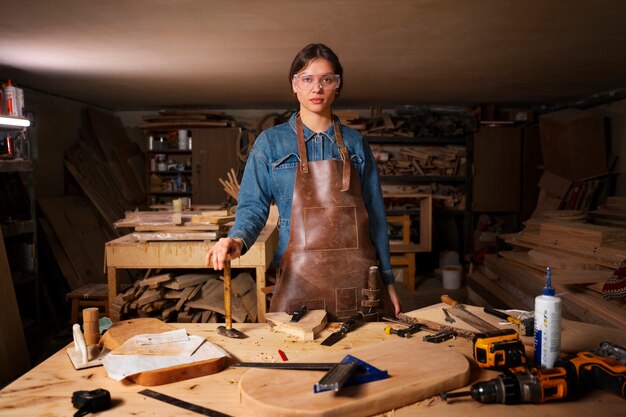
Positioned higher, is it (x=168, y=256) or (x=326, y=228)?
(x=326, y=228)

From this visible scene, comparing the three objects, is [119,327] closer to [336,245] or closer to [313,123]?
[336,245]

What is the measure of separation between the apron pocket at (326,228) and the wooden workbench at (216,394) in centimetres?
54

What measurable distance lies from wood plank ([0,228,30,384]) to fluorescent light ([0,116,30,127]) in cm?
111

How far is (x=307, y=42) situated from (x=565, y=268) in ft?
9.89

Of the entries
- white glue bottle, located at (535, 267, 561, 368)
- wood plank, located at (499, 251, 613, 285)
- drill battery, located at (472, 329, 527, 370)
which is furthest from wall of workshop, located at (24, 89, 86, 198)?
white glue bottle, located at (535, 267, 561, 368)

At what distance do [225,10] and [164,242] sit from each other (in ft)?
5.69

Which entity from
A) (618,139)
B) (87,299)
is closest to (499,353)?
(87,299)

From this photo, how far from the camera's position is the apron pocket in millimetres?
2248

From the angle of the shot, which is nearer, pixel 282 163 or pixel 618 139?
pixel 282 163

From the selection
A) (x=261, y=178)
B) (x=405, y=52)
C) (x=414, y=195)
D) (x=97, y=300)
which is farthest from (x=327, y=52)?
(x=414, y=195)

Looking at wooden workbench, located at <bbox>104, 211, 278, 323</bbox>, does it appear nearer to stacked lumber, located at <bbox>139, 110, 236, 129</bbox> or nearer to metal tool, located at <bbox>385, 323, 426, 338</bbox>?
metal tool, located at <bbox>385, 323, 426, 338</bbox>

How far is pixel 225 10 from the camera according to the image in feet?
10.9

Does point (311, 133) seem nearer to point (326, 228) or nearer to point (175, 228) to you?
point (326, 228)

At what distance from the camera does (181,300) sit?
425cm
